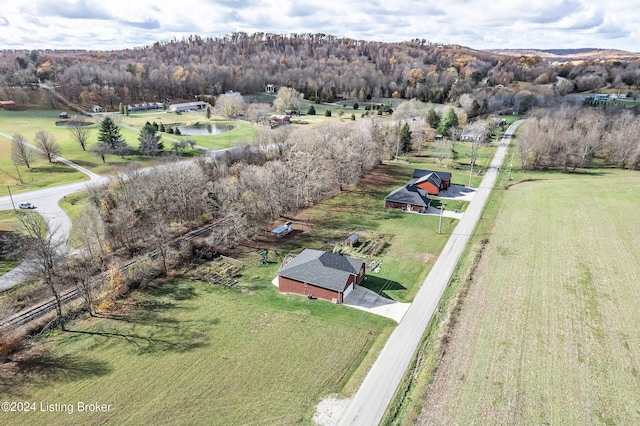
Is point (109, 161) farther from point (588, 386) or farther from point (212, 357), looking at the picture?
point (588, 386)

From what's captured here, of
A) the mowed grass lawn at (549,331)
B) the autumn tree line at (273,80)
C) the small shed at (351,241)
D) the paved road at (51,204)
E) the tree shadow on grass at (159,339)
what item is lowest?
the mowed grass lawn at (549,331)

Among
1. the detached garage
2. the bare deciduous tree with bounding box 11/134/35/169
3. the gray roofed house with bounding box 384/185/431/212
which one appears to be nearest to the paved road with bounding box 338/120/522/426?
the detached garage

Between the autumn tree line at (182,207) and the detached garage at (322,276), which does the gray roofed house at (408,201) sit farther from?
the detached garage at (322,276)

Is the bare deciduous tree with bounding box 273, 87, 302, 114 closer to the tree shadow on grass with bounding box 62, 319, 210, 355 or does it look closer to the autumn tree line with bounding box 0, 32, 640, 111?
the autumn tree line with bounding box 0, 32, 640, 111

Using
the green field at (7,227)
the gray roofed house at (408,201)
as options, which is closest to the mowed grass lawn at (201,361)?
the green field at (7,227)

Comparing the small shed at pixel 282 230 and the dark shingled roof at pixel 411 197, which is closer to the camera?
the small shed at pixel 282 230

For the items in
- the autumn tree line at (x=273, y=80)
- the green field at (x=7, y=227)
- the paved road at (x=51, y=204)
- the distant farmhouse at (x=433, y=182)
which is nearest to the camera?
the paved road at (x=51, y=204)

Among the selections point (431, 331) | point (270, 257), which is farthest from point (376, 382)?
point (270, 257)
